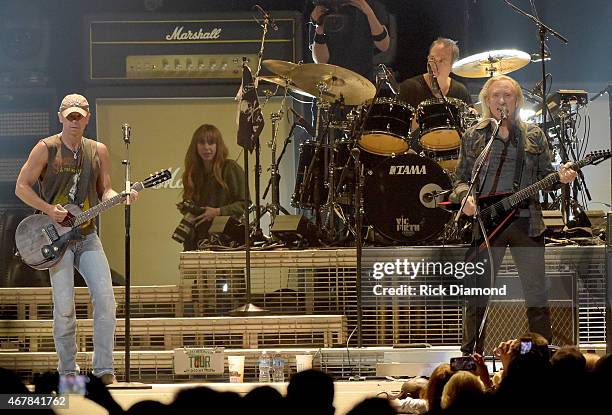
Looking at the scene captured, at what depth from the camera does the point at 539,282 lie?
231 inches

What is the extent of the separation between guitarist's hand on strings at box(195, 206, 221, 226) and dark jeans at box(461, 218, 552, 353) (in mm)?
1832

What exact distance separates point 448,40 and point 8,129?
8.03 ft

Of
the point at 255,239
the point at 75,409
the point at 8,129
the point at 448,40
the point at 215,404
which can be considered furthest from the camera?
the point at 255,239

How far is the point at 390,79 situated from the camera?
7074mm

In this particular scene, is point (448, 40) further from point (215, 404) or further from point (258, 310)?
point (215, 404)

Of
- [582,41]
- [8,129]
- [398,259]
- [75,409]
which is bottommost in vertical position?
[75,409]

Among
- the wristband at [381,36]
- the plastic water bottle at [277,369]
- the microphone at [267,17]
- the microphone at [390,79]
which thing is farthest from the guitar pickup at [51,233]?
the microphone at [390,79]

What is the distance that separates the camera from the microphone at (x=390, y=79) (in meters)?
6.95

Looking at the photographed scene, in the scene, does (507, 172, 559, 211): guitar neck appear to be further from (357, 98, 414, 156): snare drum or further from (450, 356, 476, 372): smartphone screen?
(450, 356, 476, 372): smartphone screen

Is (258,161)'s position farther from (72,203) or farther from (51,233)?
(51,233)

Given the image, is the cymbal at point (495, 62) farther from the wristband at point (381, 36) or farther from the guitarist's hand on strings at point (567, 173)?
the guitarist's hand on strings at point (567, 173)

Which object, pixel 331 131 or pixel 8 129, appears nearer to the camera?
pixel 8 129

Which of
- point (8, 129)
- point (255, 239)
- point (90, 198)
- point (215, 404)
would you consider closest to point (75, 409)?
point (215, 404)

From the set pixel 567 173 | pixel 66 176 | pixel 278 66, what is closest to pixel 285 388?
pixel 66 176
